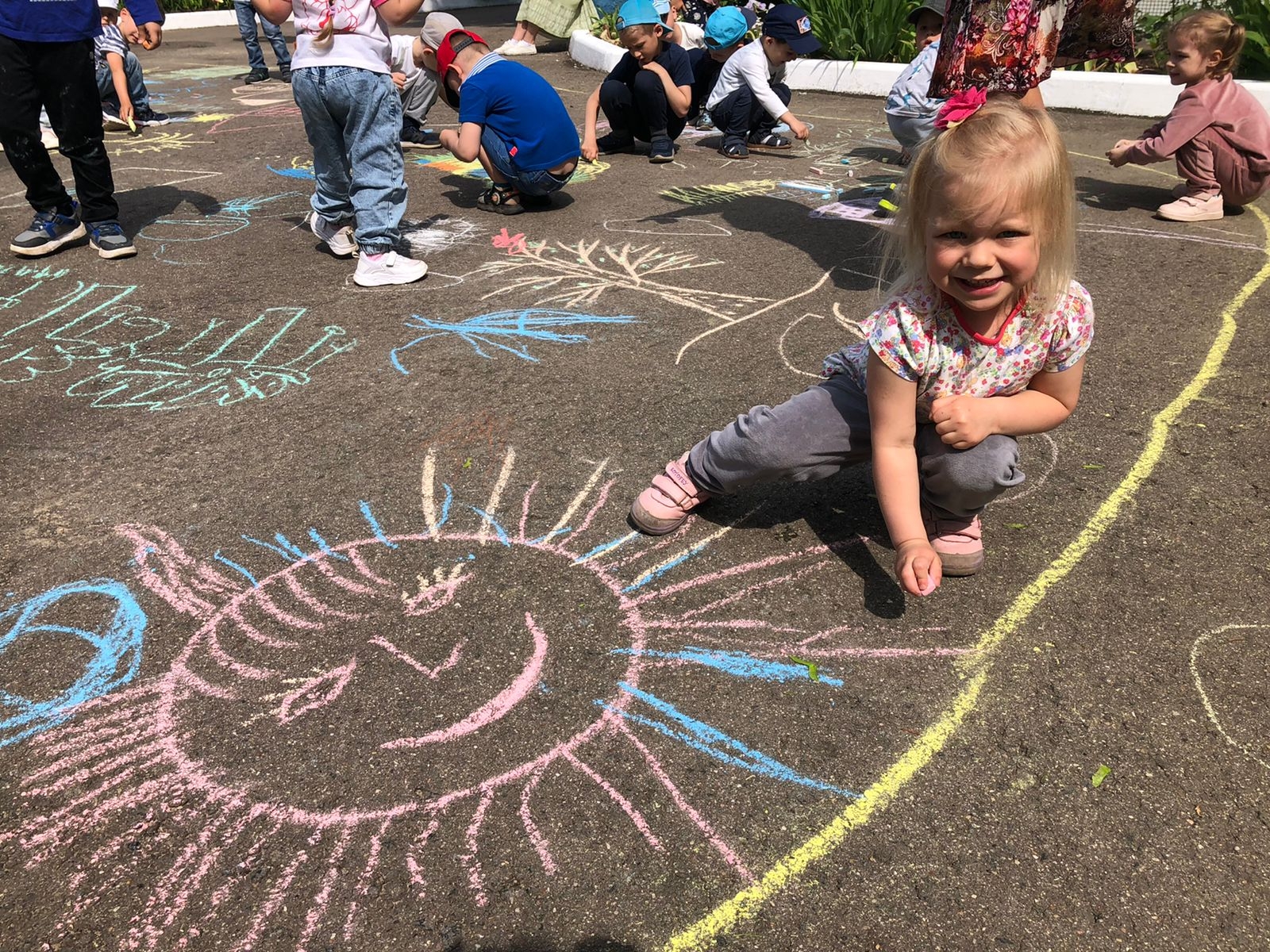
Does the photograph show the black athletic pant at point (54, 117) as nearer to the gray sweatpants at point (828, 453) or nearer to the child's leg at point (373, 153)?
the child's leg at point (373, 153)

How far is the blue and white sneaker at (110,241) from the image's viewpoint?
3986mm

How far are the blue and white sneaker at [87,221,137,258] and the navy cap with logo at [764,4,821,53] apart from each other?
165 inches

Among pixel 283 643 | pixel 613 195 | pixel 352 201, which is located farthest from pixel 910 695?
pixel 613 195

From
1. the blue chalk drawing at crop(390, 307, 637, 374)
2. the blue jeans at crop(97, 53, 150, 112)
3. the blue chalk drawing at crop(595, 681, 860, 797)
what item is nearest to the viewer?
the blue chalk drawing at crop(595, 681, 860, 797)

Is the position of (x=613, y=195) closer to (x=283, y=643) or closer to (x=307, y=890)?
(x=283, y=643)

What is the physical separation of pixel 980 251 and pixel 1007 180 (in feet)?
0.44

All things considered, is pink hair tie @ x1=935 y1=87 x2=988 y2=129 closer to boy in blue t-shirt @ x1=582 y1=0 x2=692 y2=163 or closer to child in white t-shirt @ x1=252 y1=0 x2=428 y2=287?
child in white t-shirt @ x1=252 y1=0 x2=428 y2=287

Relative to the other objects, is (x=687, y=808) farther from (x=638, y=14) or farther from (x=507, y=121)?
(x=638, y=14)

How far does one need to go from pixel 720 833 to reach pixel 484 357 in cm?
202

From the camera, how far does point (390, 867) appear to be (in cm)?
144

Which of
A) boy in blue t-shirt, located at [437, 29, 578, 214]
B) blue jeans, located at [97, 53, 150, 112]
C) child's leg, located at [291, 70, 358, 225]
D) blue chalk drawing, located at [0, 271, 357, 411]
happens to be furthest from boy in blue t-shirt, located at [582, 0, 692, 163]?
blue jeans, located at [97, 53, 150, 112]

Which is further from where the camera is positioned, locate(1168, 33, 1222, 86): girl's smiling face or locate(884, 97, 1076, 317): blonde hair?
locate(1168, 33, 1222, 86): girl's smiling face

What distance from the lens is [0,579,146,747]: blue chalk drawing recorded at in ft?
5.58

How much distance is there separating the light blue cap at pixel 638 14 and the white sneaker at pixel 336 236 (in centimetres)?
293
